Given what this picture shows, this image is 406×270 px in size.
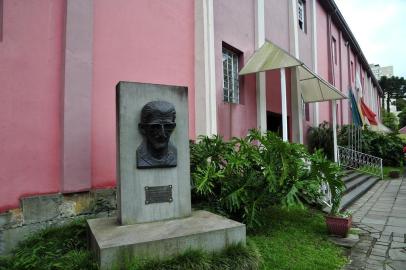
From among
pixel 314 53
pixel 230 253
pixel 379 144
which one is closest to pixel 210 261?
pixel 230 253

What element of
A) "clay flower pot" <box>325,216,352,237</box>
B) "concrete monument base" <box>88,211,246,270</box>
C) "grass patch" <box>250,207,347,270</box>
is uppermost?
"concrete monument base" <box>88,211,246,270</box>

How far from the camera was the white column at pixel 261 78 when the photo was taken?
9509 mm

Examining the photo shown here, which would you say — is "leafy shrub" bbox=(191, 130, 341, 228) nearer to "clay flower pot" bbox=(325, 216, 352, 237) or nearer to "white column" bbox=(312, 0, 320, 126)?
"clay flower pot" bbox=(325, 216, 352, 237)

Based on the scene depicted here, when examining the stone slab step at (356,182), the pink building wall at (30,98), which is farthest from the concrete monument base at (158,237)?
the stone slab step at (356,182)

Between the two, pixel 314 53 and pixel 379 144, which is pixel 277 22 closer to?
pixel 314 53

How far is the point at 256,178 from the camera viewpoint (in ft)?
18.6

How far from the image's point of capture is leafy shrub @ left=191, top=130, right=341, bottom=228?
538 cm

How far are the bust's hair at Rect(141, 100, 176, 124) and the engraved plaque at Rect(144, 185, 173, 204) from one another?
85cm

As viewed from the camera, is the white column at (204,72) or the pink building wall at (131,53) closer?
the pink building wall at (131,53)

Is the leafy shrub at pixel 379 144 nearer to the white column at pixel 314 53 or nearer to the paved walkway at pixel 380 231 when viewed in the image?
the white column at pixel 314 53

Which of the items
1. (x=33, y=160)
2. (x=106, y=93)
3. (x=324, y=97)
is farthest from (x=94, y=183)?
(x=324, y=97)

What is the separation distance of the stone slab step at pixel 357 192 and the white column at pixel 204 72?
3.71 m

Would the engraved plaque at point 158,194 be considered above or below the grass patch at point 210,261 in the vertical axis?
above

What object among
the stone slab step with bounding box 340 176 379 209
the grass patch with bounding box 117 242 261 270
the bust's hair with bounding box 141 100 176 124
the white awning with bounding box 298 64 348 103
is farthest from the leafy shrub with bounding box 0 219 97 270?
the white awning with bounding box 298 64 348 103
